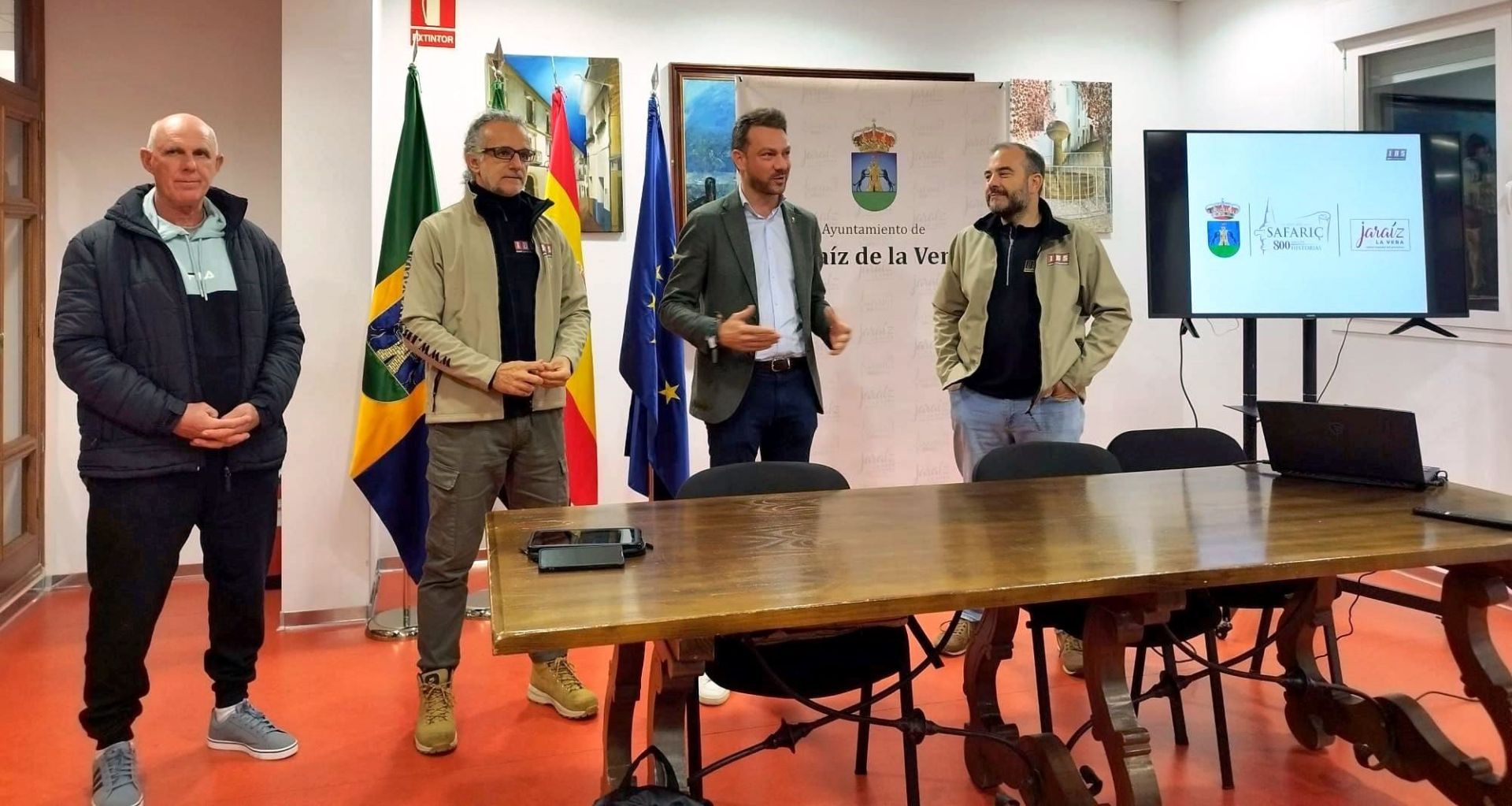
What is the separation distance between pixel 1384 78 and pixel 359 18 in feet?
14.1

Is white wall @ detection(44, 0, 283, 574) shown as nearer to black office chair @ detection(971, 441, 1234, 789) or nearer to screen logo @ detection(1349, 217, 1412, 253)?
black office chair @ detection(971, 441, 1234, 789)

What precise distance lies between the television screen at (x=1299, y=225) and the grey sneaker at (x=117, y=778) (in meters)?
3.47

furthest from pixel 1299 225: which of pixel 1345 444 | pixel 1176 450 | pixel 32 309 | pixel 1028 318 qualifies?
pixel 32 309

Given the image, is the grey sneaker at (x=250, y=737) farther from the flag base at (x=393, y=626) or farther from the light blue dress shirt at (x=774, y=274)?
the light blue dress shirt at (x=774, y=274)

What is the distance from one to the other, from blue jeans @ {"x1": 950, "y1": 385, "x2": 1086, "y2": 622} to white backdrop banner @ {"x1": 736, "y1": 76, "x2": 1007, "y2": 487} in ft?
4.47

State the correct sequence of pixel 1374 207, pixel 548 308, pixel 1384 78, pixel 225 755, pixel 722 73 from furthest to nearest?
pixel 722 73
pixel 1384 78
pixel 1374 207
pixel 548 308
pixel 225 755

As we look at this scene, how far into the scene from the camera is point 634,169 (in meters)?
5.23

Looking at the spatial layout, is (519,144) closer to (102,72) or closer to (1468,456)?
(102,72)

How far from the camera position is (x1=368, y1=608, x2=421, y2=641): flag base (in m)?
4.17

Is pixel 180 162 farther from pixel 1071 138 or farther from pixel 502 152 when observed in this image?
pixel 1071 138

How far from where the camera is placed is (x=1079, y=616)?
276 centimetres

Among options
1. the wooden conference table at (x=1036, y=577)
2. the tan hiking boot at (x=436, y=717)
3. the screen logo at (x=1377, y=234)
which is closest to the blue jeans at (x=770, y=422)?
the wooden conference table at (x=1036, y=577)

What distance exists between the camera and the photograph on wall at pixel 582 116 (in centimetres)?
505

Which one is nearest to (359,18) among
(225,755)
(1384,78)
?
(225,755)
